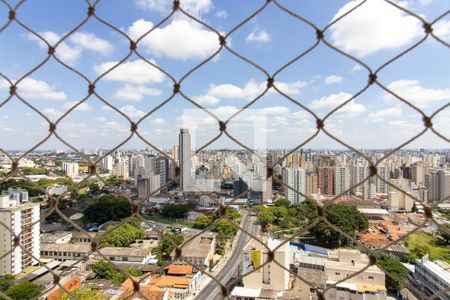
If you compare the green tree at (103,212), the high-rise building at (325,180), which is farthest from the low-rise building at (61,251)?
the high-rise building at (325,180)

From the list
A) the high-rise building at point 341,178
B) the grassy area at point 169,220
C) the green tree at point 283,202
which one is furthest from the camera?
the green tree at point 283,202

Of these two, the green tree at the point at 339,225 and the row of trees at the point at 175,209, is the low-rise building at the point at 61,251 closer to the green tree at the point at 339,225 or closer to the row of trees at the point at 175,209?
the row of trees at the point at 175,209

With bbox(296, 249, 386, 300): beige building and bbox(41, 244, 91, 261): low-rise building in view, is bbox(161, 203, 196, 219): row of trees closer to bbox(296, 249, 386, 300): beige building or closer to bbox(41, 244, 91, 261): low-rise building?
bbox(41, 244, 91, 261): low-rise building

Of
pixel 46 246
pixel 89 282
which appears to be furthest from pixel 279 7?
pixel 46 246

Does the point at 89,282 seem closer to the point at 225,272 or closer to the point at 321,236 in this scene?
the point at 225,272

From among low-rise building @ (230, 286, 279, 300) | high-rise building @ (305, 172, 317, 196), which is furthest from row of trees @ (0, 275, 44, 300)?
high-rise building @ (305, 172, 317, 196)

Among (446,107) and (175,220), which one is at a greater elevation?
(446,107)
